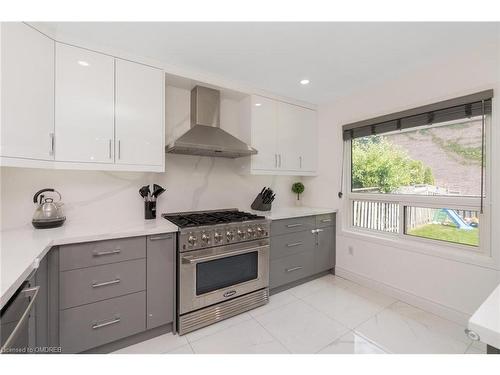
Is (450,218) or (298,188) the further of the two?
(298,188)

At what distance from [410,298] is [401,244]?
20.5 inches

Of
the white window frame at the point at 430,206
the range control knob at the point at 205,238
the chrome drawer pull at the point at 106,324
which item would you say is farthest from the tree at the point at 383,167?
the chrome drawer pull at the point at 106,324

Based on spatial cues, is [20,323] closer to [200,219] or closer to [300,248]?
[200,219]

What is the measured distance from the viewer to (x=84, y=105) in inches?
65.0

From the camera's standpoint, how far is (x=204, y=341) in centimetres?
168

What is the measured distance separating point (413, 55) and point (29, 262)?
2985 millimetres

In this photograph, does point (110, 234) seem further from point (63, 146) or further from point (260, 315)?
point (260, 315)

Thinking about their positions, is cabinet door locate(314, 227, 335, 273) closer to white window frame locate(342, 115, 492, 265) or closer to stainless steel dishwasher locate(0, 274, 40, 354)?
white window frame locate(342, 115, 492, 265)

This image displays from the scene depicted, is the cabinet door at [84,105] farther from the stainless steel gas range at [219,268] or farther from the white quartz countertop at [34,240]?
the stainless steel gas range at [219,268]

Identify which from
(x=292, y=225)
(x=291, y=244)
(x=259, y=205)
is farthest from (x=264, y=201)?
(x=291, y=244)

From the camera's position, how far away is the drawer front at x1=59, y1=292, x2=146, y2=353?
140cm

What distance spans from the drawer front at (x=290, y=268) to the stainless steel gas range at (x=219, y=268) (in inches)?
6.2

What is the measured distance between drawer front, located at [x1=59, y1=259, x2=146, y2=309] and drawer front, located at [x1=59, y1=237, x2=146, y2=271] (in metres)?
0.04

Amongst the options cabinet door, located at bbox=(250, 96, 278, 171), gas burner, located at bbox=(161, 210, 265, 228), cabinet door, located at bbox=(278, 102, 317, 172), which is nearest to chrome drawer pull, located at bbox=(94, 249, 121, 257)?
gas burner, located at bbox=(161, 210, 265, 228)
